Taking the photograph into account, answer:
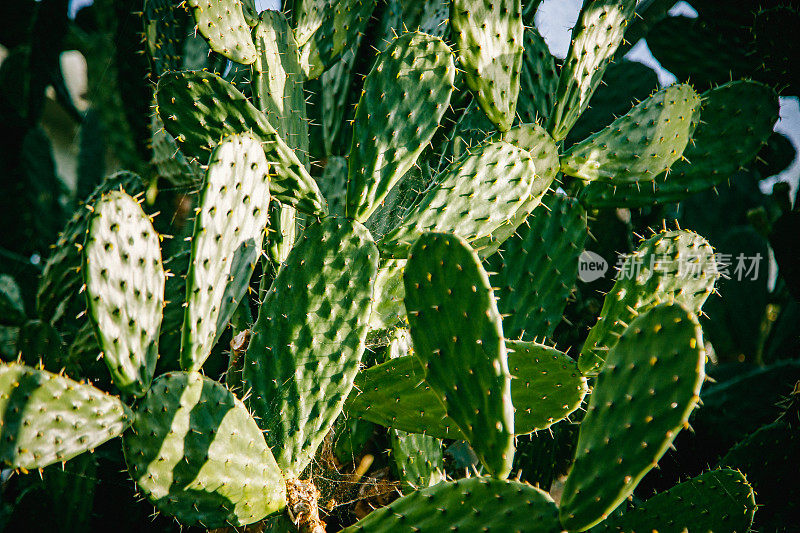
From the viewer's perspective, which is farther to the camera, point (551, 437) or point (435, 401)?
point (551, 437)

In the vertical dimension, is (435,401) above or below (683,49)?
below

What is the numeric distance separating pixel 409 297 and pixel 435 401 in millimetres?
233

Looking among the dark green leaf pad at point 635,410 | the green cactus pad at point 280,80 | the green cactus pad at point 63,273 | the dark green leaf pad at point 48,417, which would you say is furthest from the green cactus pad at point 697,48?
the dark green leaf pad at point 48,417

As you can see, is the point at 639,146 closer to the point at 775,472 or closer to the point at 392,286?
the point at 392,286

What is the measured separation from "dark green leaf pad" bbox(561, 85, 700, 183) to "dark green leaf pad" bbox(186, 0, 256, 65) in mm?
678

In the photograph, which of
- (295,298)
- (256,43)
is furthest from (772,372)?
(256,43)

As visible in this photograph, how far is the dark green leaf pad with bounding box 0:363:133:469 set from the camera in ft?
2.41

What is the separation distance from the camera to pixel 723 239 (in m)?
2.12

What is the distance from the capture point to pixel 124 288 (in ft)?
2.67

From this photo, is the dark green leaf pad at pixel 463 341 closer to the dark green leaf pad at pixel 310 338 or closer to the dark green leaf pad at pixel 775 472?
the dark green leaf pad at pixel 310 338

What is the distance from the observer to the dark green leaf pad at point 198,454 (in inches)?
31.1

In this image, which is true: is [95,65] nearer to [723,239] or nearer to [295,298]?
[295,298]

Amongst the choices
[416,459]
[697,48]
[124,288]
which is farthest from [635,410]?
[697,48]

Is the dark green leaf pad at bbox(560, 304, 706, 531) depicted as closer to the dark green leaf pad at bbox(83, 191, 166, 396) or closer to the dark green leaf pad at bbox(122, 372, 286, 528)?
the dark green leaf pad at bbox(122, 372, 286, 528)
